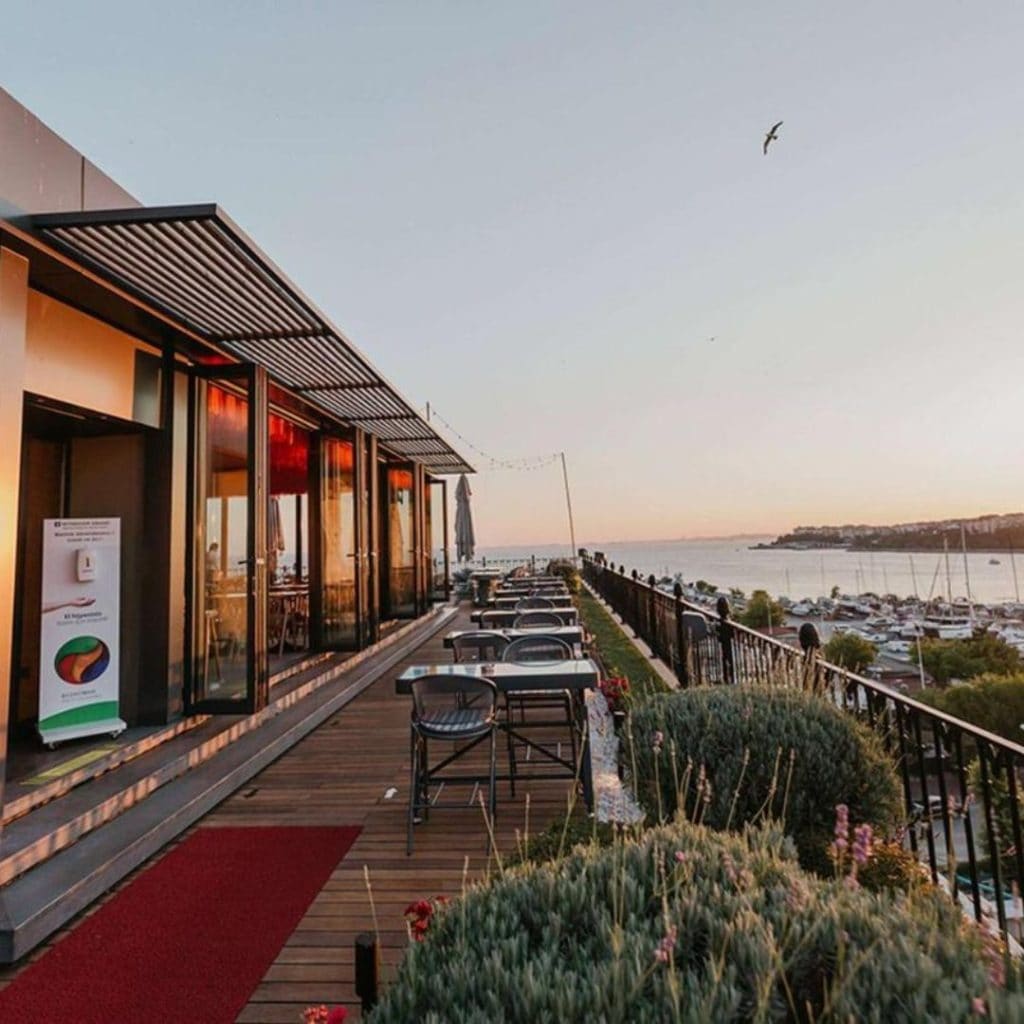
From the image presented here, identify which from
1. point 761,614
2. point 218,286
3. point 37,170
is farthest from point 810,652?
point 761,614

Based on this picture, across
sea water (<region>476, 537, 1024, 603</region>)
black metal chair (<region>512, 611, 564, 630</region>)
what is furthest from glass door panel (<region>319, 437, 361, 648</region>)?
sea water (<region>476, 537, 1024, 603</region>)

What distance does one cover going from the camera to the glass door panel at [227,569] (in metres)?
4.69

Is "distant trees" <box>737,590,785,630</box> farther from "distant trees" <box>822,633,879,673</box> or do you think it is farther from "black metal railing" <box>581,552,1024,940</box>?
"black metal railing" <box>581,552,1024,940</box>

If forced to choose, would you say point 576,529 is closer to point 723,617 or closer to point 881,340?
point 881,340

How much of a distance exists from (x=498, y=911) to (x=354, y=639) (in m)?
6.91

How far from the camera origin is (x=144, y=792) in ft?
11.9

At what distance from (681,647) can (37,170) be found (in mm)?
5672

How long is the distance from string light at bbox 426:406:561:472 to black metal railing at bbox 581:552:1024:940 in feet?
44.7

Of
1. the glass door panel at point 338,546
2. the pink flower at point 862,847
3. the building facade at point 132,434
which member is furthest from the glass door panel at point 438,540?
the pink flower at point 862,847

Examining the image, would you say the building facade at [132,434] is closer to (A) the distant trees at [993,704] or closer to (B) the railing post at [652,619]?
(B) the railing post at [652,619]

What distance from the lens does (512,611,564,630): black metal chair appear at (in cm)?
A: 674

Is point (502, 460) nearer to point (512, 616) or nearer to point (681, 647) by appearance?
point (512, 616)

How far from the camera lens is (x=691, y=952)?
104 centimetres

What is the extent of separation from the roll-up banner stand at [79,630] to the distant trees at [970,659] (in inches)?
918
